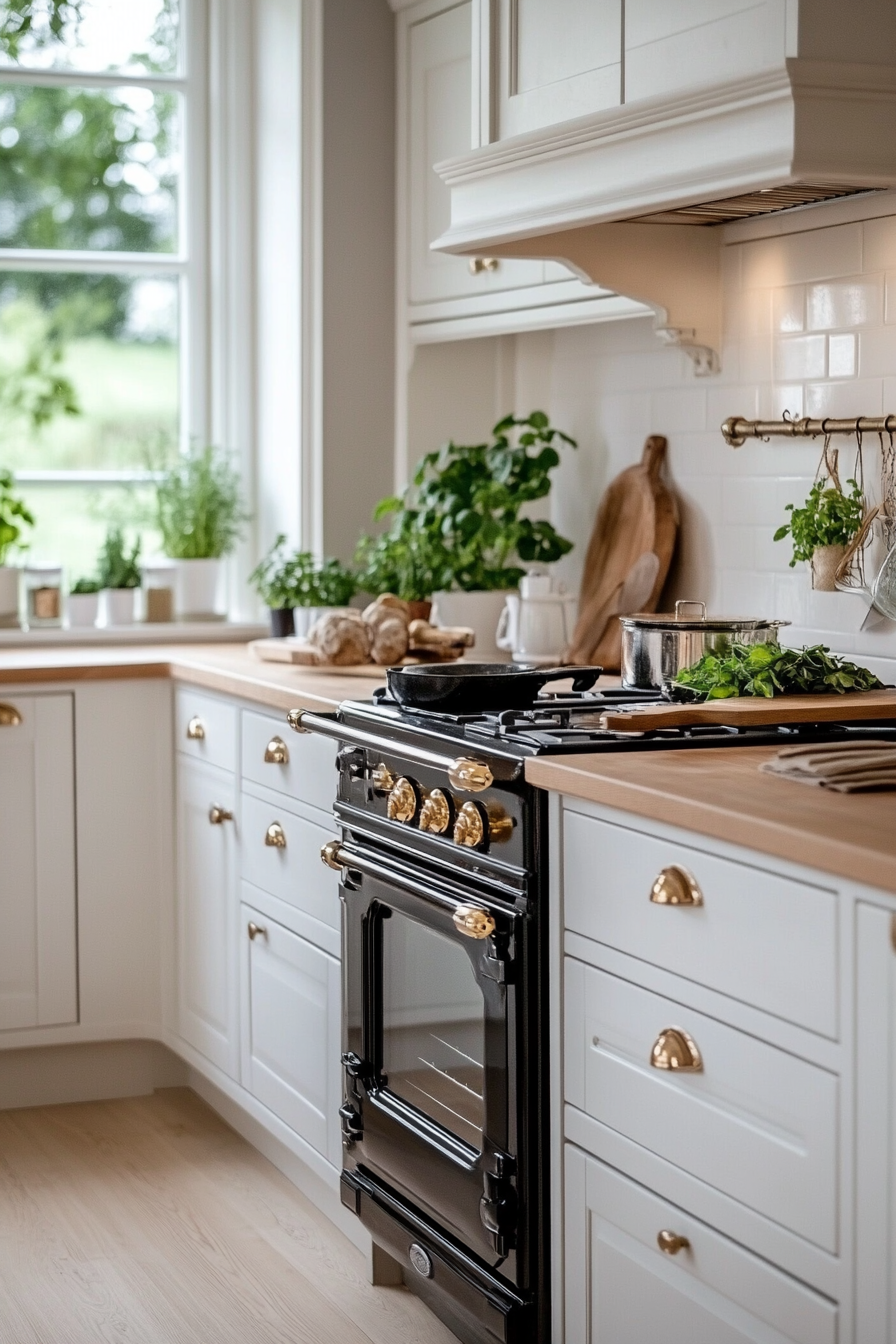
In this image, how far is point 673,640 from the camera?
2.52 meters

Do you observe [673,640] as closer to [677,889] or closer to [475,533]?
[677,889]

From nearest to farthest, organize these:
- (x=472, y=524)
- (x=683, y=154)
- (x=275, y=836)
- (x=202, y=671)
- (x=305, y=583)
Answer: (x=683, y=154), (x=275, y=836), (x=202, y=671), (x=472, y=524), (x=305, y=583)

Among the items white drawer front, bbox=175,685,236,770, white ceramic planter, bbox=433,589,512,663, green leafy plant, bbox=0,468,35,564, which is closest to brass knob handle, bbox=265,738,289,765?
white drawer front, bbox=175,685,236,770

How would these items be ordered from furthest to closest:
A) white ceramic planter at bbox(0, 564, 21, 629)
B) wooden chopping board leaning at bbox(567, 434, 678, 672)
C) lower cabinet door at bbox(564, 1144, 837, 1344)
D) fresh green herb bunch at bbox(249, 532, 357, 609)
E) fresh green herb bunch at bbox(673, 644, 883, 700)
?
white ceramic planter at bbox(0, 564, 21, 629)
fresh green herb bunch at bbox(249, 532, 357, 609)
wooden chopping board leaning at bbox(567, 434, 678, 672)
fresh green herb bunch at bbox(673, 644, 883, 700)
lower cabinet door at bbox(564, 1144, 837, 1344)

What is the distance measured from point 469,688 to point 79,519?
2.12 m

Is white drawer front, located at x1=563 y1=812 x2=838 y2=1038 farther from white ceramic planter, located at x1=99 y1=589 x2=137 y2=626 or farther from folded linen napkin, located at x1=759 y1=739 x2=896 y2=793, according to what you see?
white ceramic planter, located at x1=99 y1=589 x2=137 y2=626

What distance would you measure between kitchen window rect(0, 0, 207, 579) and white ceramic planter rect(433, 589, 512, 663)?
1.08 metres

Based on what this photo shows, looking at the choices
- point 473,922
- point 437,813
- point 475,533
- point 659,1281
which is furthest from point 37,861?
point 659,1281

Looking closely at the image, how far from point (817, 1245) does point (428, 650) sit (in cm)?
180

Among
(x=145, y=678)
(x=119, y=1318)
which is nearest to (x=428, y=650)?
(x=145, y=678)

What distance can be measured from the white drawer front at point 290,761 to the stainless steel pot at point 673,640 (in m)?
0.52

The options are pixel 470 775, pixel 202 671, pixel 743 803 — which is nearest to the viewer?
pixel 743 803

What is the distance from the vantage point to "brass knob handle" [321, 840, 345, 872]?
259 centimetres

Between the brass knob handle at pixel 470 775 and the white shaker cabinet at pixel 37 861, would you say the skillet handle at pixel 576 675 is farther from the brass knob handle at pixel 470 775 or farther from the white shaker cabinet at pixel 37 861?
the white shaker cabinet at pixel 37 861
